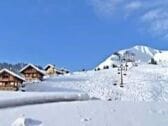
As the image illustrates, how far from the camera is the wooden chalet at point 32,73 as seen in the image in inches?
3326

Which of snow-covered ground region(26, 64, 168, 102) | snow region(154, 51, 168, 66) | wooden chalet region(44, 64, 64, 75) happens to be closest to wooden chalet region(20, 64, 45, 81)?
snow-covered ground region(26, 64, 168, 102)

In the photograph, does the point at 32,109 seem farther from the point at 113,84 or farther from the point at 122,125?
the point at 113,84

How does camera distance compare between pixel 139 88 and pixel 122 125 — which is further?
pixel 139 88

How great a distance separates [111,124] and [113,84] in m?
60.1

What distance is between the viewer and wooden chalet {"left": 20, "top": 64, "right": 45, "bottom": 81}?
84.5m

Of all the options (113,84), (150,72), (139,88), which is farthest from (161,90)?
(150,72)

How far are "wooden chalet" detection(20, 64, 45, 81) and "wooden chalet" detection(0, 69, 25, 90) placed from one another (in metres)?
12.8

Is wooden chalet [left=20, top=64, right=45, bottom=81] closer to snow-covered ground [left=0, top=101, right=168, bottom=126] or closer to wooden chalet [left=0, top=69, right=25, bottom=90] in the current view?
wooden chalet [left=0, top=69, right=25, bottom=90]

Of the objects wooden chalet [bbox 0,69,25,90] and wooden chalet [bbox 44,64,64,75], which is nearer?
wooden chalet [bbox 0,69,25,90]

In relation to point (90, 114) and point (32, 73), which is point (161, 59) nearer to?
point (32, 73)

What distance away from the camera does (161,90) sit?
70.4 m

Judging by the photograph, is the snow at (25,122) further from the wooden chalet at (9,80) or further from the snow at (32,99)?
the wooden chalet at (9,80)

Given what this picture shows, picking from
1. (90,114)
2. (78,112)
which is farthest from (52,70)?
(90,114)

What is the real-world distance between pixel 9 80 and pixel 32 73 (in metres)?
17.3
